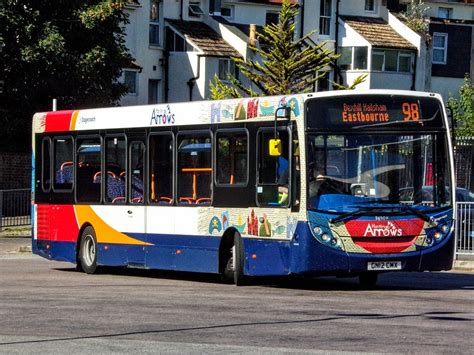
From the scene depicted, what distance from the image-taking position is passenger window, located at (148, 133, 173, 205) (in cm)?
2348

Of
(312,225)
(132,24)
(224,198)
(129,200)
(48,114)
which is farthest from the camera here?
(132,24)

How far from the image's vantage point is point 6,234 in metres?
41.4

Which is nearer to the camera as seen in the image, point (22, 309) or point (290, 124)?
point (22, 309)

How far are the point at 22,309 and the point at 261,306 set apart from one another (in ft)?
9.32

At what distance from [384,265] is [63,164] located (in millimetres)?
8045

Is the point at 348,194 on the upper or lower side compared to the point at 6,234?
upper

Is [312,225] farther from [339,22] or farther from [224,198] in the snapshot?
[339,22]

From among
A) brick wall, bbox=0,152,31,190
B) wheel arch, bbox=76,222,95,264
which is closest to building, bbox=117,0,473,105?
brick wall, bbox=0,152,31,190

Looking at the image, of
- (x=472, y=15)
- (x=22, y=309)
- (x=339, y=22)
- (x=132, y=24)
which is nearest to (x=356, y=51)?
(x=339, y=22)

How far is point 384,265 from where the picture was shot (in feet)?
67.8

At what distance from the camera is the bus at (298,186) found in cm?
2053

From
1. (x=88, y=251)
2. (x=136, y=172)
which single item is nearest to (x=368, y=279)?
(x=136, y=172)

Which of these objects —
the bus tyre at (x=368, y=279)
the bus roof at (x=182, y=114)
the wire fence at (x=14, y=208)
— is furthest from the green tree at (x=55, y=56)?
the bus tyre at (x=368, y=279)

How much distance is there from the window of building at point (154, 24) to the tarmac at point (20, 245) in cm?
2833
